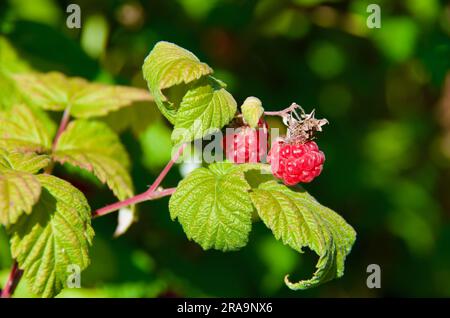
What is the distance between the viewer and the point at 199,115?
1.64 metres

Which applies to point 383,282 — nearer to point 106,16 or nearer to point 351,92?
point 351,92

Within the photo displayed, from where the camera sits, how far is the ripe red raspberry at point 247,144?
1778mm

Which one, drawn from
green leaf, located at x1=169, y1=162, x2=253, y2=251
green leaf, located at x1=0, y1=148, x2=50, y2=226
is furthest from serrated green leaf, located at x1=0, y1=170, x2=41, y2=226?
green leaf, located at x1=169, y1=162, x2=253, y2=251

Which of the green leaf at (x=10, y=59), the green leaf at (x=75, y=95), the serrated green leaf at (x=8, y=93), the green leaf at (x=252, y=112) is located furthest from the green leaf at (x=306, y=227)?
the green leaf at (x=10, y=59)

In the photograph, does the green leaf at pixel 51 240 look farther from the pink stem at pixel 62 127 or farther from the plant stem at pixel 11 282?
the pink stem at pixel 62 127

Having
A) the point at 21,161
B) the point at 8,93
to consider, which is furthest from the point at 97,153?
the point at 8,93

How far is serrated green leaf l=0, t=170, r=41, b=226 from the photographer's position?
58.9 inches

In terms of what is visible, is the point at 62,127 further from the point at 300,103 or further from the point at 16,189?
the point at 300,103

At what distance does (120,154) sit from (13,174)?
0.57 m

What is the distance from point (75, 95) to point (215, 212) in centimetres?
78

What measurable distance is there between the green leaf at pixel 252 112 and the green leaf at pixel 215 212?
0.44 ft

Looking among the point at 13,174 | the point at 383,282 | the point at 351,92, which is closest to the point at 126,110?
the point at 13,174

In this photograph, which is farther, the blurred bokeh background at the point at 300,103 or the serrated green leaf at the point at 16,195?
the blurred bokeh background at the point at 300,103

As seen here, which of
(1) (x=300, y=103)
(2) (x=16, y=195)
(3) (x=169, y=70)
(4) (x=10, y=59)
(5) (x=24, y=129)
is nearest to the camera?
(2) (x=16, y=195)
